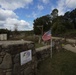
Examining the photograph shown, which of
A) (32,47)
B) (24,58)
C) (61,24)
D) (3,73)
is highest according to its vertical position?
(61,24)

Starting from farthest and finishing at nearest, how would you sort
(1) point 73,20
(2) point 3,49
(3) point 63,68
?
(1) point 73,20 < (3) point 63,68 < (2) point 3,49

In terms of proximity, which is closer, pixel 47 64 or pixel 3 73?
pixel 3 73

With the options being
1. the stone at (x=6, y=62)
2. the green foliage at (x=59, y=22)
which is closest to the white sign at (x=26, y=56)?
the stone at (x=6, y=62)

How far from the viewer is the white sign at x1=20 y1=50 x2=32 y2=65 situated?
17.1 ft

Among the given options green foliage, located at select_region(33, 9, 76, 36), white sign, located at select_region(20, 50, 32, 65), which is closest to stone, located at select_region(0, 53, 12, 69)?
white sign, located at select_region(20, 50, 32, 65)

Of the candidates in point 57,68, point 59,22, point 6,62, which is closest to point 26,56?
point 6,62

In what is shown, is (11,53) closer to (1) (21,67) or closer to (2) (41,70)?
(1) (21,67)

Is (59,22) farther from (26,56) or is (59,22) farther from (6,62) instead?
(6,62)

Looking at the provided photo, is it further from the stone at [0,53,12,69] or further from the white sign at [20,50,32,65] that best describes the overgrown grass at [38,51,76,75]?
the stone at [0,53,12,69]

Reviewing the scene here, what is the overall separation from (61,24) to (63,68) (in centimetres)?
3969

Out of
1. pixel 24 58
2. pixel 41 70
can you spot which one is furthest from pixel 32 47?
pixel 41 70

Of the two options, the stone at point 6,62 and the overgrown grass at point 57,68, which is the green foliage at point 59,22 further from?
the stone at point 6,62

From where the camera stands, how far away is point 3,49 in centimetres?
450

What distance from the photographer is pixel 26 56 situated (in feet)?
17.9
